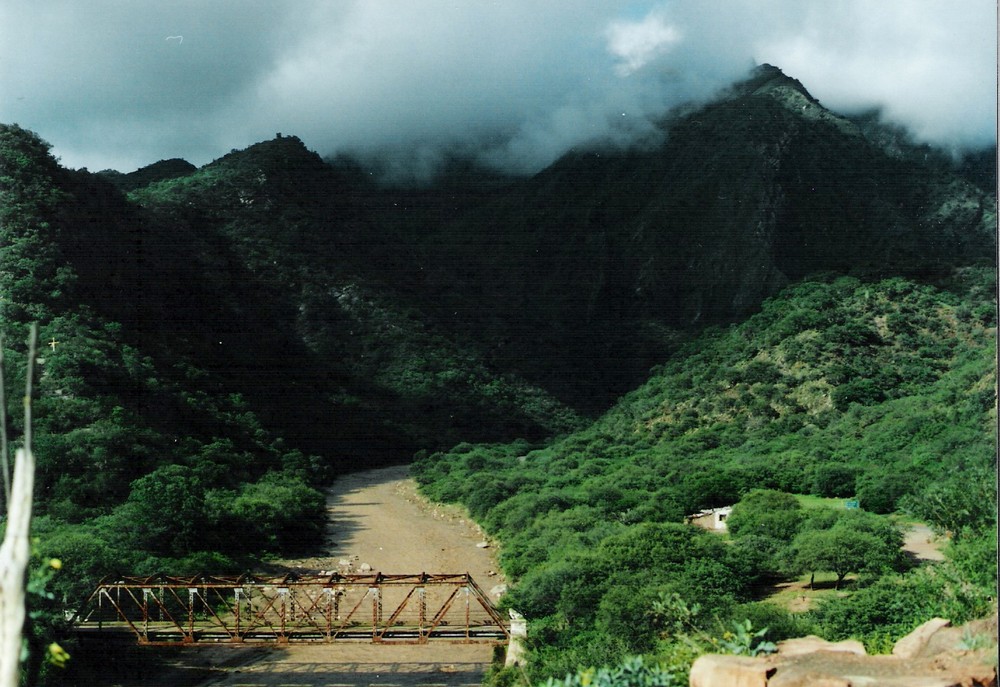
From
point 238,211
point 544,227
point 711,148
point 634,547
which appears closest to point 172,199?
point 238,211

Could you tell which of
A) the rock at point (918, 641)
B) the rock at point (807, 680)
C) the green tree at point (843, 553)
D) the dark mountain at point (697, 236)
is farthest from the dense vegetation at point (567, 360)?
the rock at point (807, 680)

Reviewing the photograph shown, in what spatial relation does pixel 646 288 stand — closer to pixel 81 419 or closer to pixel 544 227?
pixel 544 227

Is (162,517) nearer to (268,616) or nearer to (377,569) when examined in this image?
(268,616)

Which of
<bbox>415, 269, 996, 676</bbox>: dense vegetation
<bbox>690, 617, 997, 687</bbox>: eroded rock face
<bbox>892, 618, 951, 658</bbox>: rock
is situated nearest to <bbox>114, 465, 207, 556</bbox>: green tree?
<bbox>415, 269, 996, 676</bbox>: dense vegetation

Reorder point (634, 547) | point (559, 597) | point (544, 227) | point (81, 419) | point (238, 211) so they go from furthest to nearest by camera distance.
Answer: point (544, 227), point (238, 211), point (81, 419), point (634, 547), point (559, 597)

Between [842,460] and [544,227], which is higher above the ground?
[544,227]

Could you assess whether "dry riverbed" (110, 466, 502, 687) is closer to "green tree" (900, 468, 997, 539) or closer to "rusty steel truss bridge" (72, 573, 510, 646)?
"rusty steel truss bridge" (72, 573, 510, 646)
